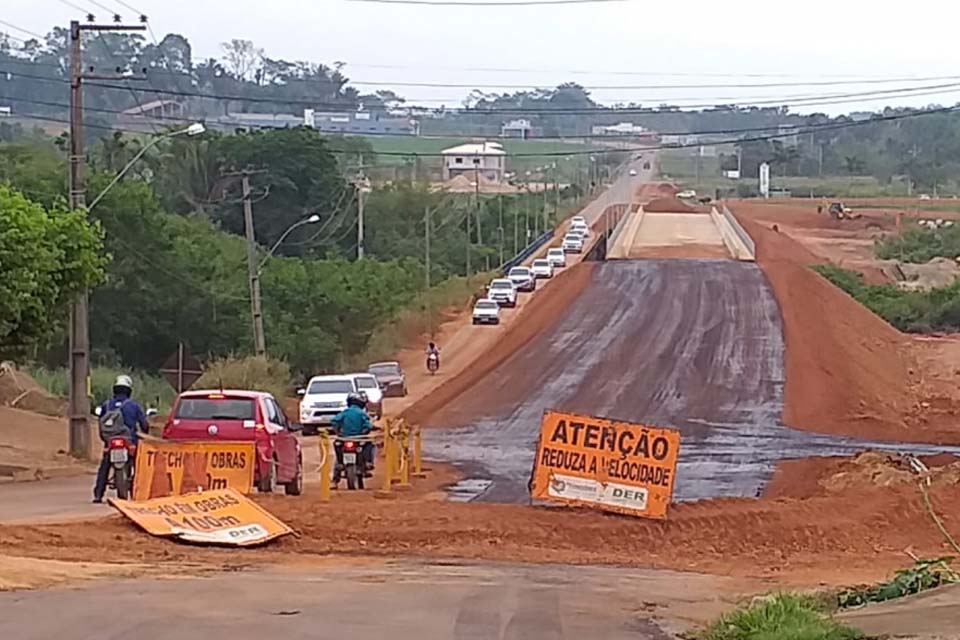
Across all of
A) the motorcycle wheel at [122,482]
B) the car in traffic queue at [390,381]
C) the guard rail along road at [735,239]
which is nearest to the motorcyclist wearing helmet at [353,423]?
the motorcycle wheel at [122,482]

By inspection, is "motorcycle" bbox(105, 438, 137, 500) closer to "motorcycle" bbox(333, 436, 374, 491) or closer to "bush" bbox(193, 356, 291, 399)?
"motorcycle" bbox(333, 436, 374, 491)

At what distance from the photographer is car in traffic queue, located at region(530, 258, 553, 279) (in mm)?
98450

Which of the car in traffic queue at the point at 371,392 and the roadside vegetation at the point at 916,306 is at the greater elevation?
the car in traffic queue at the point at 371,392

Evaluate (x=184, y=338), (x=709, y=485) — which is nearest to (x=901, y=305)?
(x=184, y=338)

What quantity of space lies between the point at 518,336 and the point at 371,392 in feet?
71.9

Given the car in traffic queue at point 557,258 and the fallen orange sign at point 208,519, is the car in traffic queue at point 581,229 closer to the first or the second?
the car in traffic queue at point 557,258

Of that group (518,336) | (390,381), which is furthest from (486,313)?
(390,381)

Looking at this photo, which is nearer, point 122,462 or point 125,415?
point 122,462

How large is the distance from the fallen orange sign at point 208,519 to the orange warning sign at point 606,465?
5.73m

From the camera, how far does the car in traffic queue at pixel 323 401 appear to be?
4550 cm

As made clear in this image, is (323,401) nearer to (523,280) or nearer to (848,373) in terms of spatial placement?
(848,373)

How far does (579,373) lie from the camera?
5844 centimetres

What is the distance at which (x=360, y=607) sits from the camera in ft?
41.2

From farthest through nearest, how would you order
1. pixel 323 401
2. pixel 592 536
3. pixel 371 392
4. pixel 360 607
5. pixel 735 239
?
pixel 735 239
pixel 371 392
pixel 323 401
pixel 592 536
pixel 360 607
